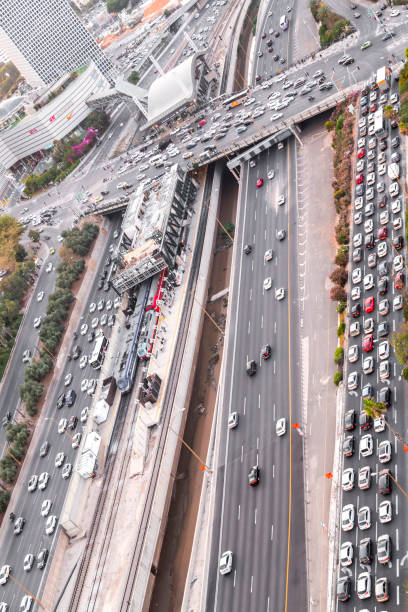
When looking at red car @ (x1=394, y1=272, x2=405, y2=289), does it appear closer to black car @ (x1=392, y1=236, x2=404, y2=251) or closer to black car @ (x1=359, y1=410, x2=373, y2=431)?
black car @ (x1=392, y1=236, x2=404, y2=251)

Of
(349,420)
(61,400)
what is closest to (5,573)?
(61,400)

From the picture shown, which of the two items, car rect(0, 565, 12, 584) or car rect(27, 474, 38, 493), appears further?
car rect(27, 474, 38, 493)

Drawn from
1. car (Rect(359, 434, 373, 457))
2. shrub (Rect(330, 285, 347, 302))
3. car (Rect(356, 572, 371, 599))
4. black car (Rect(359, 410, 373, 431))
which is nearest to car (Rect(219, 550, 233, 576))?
car (Rect(356, 572, 371, 599))

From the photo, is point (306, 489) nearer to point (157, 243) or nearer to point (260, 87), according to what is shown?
point (157, 243)

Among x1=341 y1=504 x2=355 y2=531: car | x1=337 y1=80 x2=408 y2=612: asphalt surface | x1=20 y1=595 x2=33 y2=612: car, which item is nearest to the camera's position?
x1=337 y1=80 x2=408 y2=612: asphalt surface

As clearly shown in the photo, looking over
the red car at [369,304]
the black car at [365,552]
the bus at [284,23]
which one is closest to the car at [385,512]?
the black car at [365,552]

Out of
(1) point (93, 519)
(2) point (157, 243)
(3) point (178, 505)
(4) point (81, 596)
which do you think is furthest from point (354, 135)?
(4) point (81, 596)
